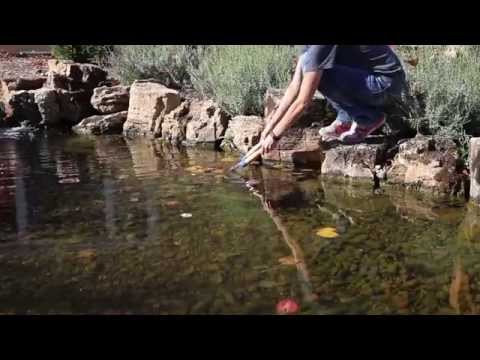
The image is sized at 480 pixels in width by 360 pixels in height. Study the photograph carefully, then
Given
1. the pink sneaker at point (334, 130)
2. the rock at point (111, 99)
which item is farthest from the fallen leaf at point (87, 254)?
the rock at point (111, 99)

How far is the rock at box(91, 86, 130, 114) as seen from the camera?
8.27 meters

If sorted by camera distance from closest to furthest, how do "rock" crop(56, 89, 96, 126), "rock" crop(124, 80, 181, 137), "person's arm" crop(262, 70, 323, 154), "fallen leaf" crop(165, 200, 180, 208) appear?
"fallen leaf" crop(165, 200, 180, 208) → "person's arm" crop(262, 70, 323, 154) → "rock" crop(124, 80, 181, 137) → "rock" crop(56, 89, 96, 126)

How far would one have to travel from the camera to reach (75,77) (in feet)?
28.8

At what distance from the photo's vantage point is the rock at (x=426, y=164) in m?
4.48

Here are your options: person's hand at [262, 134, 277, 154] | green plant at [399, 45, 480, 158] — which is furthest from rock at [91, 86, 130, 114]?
green plant at [399, 45, 480, 158]

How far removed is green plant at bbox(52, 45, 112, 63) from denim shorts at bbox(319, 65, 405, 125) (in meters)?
5.30

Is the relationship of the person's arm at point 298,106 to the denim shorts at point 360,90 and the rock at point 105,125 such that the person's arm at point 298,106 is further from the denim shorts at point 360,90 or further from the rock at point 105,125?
the rock at point 105,125

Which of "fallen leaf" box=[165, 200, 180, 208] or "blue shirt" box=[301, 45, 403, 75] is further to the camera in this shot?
"blue shirt" box=[301, 45, 403, 75]

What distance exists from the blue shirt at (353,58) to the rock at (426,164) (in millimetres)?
674

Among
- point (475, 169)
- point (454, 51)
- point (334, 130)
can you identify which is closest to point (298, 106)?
point (334, 130)

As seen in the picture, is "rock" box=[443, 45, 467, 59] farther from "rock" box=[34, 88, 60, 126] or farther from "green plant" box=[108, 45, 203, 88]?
"rock" box=[34, 88, 60, 126]
